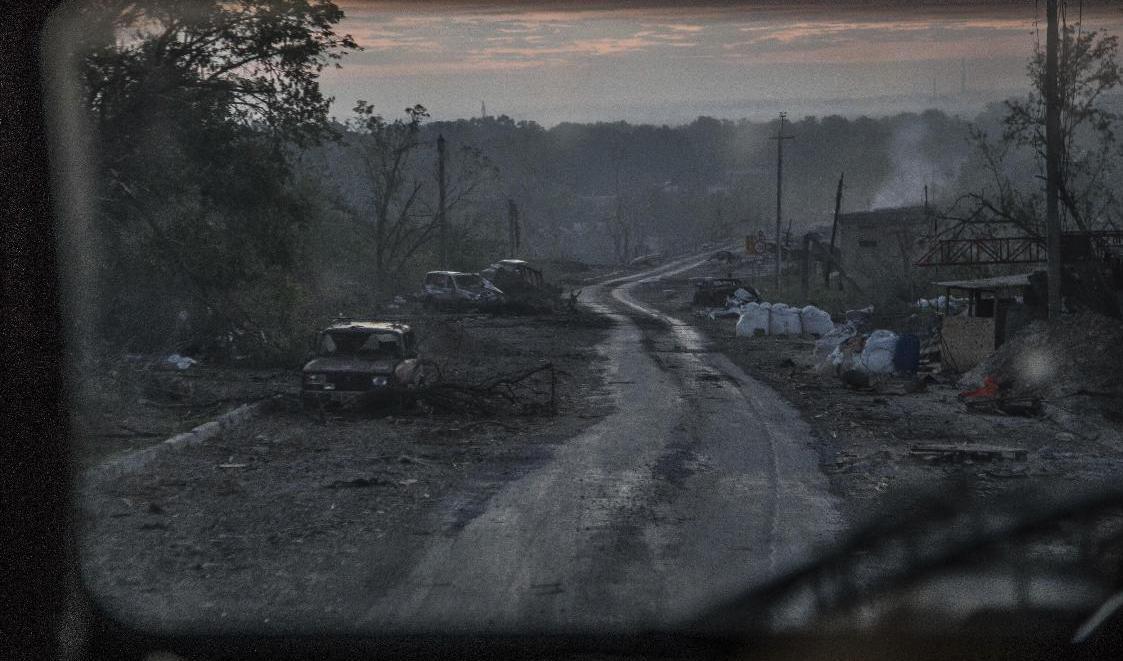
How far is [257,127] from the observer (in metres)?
21.7

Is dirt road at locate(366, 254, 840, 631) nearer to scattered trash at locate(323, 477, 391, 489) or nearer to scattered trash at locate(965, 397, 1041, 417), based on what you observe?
scattered trash at locate(323, 477, 391, 489)

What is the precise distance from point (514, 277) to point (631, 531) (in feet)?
146

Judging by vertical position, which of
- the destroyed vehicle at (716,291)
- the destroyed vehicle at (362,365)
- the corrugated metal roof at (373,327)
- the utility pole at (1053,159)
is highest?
the utility pole at (1053,159)

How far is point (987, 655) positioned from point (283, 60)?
2009 cm

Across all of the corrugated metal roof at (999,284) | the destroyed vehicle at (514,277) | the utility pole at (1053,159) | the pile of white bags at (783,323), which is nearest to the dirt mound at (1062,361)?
the utility pole at (1053,159)

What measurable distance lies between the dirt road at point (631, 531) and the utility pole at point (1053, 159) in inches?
308

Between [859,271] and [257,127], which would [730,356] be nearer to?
[257,127]

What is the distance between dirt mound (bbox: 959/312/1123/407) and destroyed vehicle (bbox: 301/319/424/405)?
36.7ft

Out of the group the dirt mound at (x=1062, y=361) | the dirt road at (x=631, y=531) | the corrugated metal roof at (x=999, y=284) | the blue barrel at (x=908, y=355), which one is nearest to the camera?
the dirt road at (x=631, y=531)

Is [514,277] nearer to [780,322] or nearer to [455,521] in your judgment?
[780,322]

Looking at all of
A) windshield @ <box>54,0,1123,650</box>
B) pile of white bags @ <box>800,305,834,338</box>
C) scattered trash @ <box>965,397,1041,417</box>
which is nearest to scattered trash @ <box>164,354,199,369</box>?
windshield @ <box>54,0,1123,650</box>

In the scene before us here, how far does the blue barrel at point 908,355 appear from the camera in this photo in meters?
26.6

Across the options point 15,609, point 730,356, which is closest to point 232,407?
point 15,609

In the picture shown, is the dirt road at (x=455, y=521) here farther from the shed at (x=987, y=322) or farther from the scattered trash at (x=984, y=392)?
the shed at (x=987, y=322)
